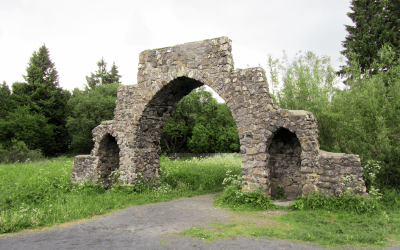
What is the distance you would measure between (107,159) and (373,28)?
49.4 ft

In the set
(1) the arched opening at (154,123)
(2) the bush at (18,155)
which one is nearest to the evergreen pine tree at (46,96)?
(2) the bush at (18,155)

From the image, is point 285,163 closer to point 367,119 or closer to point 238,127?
point 238,127

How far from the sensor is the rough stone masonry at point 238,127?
291 inches

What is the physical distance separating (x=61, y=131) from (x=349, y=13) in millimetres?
30044

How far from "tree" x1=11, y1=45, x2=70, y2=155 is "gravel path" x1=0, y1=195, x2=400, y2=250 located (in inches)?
1028

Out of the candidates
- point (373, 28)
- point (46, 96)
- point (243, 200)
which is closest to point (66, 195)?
point (243, 200)

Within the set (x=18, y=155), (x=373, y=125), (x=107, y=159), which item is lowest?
(x=107, y=159)

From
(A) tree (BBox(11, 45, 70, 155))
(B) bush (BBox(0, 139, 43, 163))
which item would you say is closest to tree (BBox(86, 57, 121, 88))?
(A) tree (BBox(11, 45, 70, 155))

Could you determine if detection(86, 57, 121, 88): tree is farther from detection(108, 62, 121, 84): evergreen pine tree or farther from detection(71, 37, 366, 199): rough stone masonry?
detection(71, 37, 366, 199): rough stone masonry

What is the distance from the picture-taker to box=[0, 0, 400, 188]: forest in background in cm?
843

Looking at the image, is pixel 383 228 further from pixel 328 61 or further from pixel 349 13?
pixel 349 13

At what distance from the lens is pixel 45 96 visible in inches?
1201

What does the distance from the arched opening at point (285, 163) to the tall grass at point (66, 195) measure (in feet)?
10.0

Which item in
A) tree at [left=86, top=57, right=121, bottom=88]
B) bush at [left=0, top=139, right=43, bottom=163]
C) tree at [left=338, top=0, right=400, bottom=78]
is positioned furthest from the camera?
tree at [left=86, top=57, right=121, bottom=88]
